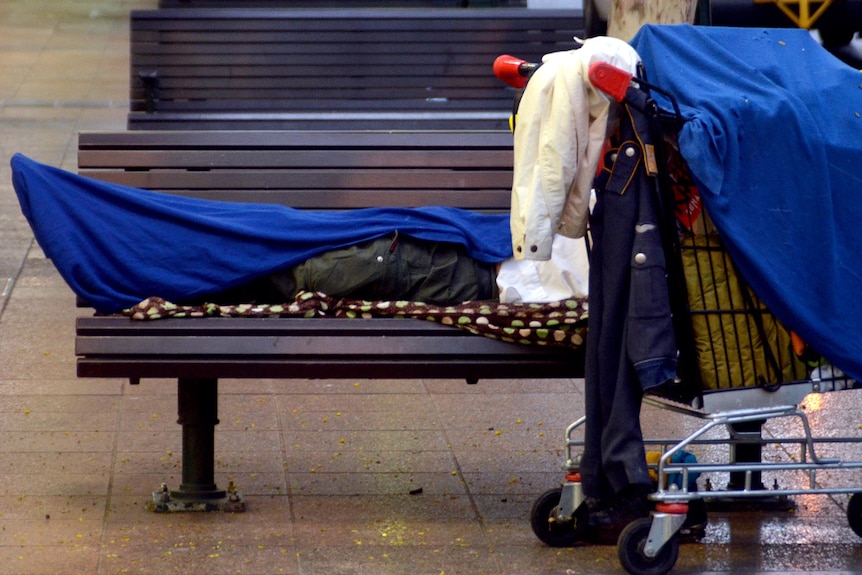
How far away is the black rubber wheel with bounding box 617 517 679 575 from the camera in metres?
3.97

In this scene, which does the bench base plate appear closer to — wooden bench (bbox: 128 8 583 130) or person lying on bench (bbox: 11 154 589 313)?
person lying on bench (bbox: 11 154 589 313)

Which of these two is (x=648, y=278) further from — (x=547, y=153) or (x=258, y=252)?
(x=258, y=252)

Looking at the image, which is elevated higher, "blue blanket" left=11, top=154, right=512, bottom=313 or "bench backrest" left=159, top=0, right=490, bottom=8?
"bench backrest" left=159, top=0, right=490, bottom=8

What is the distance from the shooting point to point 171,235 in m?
4.42

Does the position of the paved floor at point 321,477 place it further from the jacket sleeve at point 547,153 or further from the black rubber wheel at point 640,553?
the jacket sleeve at point 547,153

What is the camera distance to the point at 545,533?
14.1 ft

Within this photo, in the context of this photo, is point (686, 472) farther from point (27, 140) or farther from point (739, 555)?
point (27, 140)

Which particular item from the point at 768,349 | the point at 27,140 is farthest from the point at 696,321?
the point at 27,140

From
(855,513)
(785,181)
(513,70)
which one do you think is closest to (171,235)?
(513,70)

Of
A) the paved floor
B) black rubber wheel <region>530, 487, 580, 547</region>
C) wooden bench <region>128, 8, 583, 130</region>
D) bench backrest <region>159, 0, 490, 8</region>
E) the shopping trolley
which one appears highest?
bench backrest <region>159, 0, 490, 8</region>

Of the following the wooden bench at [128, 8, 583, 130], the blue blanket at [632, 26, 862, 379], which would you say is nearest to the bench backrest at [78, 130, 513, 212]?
the blue blanket at [632, 26, 862, 379]

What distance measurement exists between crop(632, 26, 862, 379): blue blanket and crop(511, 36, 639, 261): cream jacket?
11.1 inches

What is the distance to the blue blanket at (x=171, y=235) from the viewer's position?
426 cm

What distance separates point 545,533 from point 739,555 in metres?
0.65
